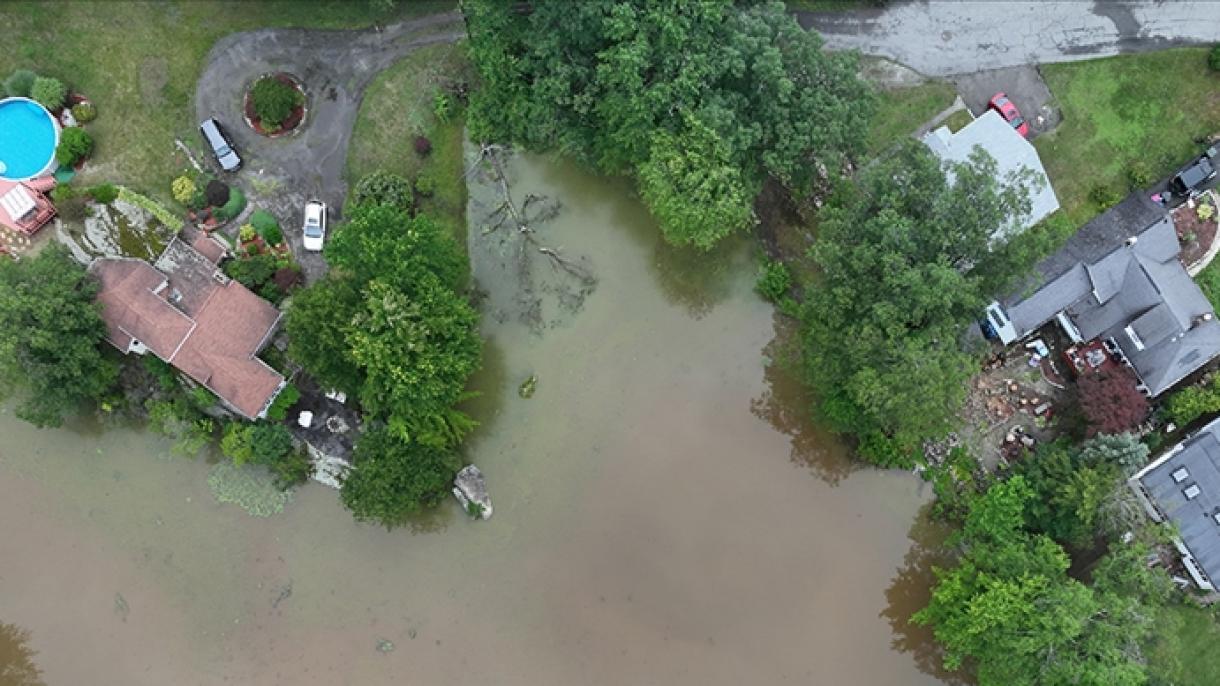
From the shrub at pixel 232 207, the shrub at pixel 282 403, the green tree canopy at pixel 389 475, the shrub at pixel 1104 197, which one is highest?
the shrub at pixel 1104 197

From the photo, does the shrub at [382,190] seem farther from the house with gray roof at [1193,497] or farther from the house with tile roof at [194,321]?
the house with gray roof at [1193,497]

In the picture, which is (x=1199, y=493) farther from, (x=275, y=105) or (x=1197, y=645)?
(x=275, y=105)

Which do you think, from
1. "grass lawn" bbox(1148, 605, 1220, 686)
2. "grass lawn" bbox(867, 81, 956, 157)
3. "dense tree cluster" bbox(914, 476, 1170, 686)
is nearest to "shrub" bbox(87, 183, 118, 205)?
"grass lawn" bbox(867, 81, 956, 157)

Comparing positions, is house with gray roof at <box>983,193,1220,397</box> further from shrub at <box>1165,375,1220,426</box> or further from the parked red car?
the parked red car

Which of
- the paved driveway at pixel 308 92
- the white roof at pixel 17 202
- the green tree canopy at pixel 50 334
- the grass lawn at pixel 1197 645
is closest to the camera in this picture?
the green tree canopy at pixel 50 334

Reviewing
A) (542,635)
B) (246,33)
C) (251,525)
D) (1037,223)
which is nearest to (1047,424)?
(1037,223)

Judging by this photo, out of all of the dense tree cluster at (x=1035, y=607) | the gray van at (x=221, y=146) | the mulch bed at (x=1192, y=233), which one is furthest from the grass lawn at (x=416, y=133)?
the mulch bed at (x=1192, y=233)

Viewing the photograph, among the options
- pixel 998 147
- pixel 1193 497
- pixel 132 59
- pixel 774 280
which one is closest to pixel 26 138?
pixel 132 59

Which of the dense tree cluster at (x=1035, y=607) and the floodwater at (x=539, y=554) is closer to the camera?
the dense tree cluster at (x=1035, y=607)
